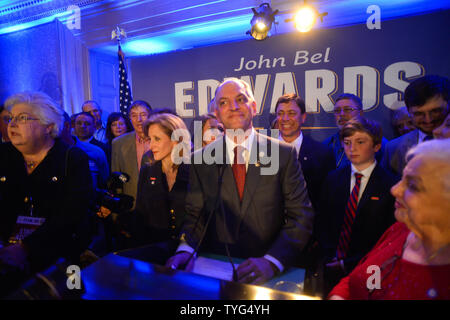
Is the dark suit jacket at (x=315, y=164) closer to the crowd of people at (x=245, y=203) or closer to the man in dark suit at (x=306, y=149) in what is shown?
the man in dark suit at (x=306, y=149)

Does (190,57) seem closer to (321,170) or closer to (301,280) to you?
(321,170)

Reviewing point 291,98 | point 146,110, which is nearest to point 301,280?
point 291,98

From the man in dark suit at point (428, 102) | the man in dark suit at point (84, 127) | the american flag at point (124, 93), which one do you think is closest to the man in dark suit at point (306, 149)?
the man in dark suit at point (428, 102)

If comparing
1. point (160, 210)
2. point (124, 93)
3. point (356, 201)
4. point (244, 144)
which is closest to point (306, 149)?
point (356, 201)

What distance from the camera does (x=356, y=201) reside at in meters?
1.86

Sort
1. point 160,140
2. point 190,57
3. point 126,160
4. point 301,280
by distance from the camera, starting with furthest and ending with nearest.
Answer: point 190,57 → point 126,160 → point 160,140 → point 301,280

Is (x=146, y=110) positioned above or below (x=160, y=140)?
above

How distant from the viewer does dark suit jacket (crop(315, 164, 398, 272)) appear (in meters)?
1.76

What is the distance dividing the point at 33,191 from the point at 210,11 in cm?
375

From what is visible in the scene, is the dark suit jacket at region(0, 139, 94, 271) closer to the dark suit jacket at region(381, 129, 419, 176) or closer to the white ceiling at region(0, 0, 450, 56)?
the dark suit jacket at region(381, 129, 419, 176)

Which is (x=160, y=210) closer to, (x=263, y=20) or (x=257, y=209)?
(x=257, y=209)

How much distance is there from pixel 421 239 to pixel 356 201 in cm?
94

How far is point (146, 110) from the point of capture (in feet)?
11.0

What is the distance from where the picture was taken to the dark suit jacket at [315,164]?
99.0 inches
